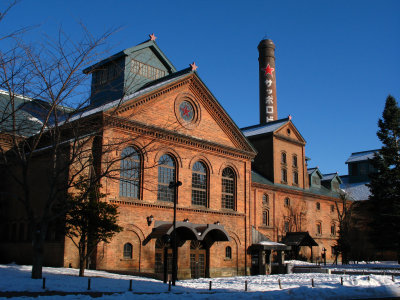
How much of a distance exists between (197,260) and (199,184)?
205 inches

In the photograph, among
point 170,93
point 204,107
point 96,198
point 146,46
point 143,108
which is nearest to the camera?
point 96,198

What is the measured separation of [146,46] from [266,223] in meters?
20.8

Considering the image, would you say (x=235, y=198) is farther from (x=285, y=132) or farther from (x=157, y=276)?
(x=285, y=132)

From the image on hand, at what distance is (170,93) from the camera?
29.8m

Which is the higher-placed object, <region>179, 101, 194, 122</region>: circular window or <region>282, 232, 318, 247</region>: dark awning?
<region>179, 101, 194, 122</region>: circular window

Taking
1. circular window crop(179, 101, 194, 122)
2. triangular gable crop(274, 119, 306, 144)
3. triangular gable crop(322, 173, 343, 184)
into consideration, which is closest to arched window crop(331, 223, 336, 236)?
triangular gable crop(322, 173, 343, 184)

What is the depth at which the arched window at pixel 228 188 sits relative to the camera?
A: 3297cm

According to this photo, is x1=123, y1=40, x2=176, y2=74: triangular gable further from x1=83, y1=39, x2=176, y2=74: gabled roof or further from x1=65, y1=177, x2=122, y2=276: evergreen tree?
x1=65, y1=177, x2=122, y2=276: evergreen tree

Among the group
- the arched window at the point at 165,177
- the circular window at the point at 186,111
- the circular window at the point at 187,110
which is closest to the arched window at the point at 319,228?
the circular window at the point at 187,110

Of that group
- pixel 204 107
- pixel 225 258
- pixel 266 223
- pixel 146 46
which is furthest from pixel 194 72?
pixel 266 223

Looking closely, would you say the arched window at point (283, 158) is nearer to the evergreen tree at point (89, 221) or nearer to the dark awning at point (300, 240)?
the dark awning at point (300, 240)

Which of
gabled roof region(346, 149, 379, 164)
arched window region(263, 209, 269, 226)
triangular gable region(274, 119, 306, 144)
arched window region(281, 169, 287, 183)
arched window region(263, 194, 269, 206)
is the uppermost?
gabled roof region(346, 149, 379, 164)

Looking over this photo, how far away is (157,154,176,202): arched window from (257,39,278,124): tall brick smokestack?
3357 cm

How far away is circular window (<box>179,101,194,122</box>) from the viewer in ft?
101
